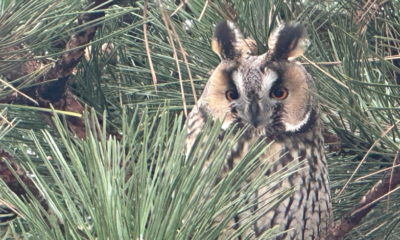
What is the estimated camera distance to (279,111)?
1.45 meters

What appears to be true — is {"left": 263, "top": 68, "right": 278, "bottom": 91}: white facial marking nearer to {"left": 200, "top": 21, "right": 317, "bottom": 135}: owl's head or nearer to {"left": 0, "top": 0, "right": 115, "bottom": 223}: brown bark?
{"left": 200, "top": 21, "right": 317, "bottom": 135}: owl's head

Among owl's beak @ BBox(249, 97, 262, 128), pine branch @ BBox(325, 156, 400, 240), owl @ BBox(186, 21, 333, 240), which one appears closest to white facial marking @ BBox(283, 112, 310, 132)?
owl @ BBox(186, 21, 333, 240)

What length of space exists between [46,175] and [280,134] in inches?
24.8

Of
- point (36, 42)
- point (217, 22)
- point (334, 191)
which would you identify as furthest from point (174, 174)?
point (334, 191)

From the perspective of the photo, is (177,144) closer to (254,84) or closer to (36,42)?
(36,42)

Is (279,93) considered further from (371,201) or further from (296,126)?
(371,201)

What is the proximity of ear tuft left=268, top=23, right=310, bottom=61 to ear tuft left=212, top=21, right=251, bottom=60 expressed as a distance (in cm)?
7

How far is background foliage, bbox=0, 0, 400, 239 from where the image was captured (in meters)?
0.70

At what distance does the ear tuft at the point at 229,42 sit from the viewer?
1.37 m

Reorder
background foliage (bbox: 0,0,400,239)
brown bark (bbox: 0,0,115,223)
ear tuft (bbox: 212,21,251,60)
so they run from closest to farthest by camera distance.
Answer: background foliage (bbox: 0,0,400,239)
brown bark (bbox: 0,0,115,223)
ear tuft (bbox: 212,21,251,60)

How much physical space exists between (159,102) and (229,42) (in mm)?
230

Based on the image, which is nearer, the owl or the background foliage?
the background foliage

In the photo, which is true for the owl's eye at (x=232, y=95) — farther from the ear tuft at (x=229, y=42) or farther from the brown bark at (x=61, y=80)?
the brown bark at (x=61, y=80)

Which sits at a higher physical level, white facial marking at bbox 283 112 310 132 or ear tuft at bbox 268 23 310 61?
ear tuft at bbox 268 23 310 61
